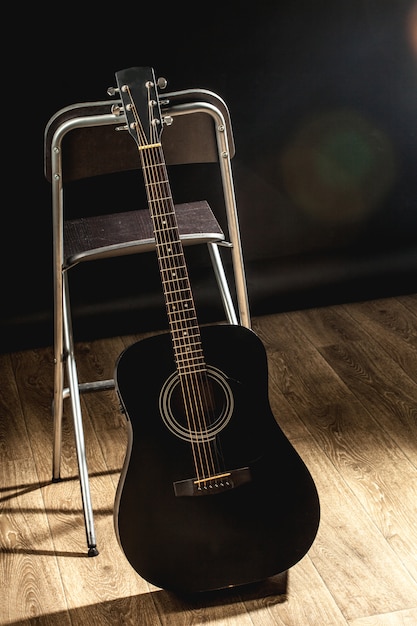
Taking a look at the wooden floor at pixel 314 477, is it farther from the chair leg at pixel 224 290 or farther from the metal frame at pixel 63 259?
the chair leg at pixel 224 290

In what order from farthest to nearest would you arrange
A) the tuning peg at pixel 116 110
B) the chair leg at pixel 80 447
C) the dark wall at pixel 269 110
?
1. the dark wall at pixel 269 110
2. the chair leg at pixel 80 447
3. the tuning peg at pixel 116 110

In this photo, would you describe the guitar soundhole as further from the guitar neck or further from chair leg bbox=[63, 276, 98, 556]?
chair leg bbox=[63, 276, 98, 556]

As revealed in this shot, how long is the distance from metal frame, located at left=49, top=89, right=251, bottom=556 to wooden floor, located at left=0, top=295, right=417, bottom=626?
0.37 feet

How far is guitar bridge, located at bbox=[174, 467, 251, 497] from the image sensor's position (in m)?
1.78

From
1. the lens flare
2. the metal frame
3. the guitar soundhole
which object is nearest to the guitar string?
the guitar soundhole

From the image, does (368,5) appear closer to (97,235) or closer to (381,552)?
(97,235)

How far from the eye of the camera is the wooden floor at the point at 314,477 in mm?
1828

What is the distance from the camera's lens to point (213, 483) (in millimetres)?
1789

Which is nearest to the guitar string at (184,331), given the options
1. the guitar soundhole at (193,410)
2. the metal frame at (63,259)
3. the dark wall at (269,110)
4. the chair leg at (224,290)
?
the guitar soundhole at (193,410)

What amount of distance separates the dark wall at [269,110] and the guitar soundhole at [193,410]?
4.01 feet

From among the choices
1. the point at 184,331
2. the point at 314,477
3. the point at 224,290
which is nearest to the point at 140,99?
the point at 184,331

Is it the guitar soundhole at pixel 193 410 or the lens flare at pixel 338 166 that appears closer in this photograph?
the guitar soundhole at pixel 193 410

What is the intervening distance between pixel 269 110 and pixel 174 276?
4.12 ft

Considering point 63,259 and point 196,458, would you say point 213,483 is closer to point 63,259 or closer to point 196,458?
point 196,458
